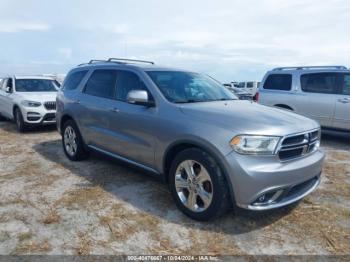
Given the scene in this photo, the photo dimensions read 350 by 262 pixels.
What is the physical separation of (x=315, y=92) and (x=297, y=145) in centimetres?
531

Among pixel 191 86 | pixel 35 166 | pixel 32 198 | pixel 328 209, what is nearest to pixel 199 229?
pixel 328 209

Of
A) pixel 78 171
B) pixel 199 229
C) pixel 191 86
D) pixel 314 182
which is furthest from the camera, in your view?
pixel 78 171

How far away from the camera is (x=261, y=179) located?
2910 millimetres

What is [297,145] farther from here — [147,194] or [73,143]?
[73,143]

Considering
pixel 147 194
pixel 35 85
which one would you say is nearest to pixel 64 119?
pixel 147 194

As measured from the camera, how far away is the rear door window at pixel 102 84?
15.4 feet

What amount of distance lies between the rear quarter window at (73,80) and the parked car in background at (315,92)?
17.8 feet

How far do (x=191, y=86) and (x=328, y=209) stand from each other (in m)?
2.42

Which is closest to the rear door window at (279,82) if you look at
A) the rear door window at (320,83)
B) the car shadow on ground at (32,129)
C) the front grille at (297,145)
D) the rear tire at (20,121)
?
the rear door window at (320,83)

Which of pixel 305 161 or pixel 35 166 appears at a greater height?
pixel 305 161

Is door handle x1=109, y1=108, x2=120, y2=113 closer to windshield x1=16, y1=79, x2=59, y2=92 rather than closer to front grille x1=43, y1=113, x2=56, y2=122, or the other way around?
front grille x1=43, y1=113, x2=56, y2=122

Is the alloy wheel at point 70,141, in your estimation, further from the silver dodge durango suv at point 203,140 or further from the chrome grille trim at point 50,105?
the chrome grille trim at point 50,105

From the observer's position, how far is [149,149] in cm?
386

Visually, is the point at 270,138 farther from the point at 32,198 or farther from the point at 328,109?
the point at 328,109
